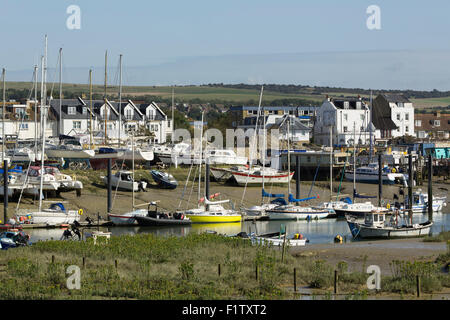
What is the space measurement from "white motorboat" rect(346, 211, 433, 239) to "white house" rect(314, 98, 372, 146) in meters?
72.4

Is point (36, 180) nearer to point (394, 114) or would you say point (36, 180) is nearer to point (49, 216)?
point (49, 216)

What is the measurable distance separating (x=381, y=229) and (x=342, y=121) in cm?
7822

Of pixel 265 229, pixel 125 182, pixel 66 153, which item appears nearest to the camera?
pixel 265 229

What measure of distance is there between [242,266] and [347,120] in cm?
9696

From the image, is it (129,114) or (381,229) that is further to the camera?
(129,114)

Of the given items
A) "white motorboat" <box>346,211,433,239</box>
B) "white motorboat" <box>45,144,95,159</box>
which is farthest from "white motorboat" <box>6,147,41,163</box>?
"white motorboat" <box>346,211,433,239</box>

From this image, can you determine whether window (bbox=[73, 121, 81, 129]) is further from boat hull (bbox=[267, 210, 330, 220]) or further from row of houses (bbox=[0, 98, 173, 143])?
boat hull (bbox=[267, 210, 330, 220])

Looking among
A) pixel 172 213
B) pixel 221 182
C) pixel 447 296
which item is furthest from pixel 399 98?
pixel 447 296

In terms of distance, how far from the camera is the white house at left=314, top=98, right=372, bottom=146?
416 ft

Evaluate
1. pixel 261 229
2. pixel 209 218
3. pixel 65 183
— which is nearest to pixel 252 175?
pixel 209 218

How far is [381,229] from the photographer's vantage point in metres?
52.4

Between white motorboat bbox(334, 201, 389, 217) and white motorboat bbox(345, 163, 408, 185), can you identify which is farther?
white motorboat bbox(345, 163, 408, 185)
